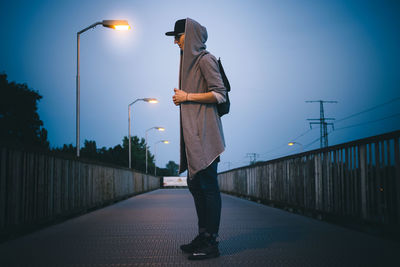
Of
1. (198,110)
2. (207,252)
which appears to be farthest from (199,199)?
(198,110)

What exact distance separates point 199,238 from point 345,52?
429ft

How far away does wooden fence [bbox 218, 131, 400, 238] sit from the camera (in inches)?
164

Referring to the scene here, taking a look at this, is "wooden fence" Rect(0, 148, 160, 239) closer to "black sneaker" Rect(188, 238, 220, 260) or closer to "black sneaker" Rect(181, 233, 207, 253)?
"black sneaker" Rect(181, 233, 207, 253)

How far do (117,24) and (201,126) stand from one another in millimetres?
7833

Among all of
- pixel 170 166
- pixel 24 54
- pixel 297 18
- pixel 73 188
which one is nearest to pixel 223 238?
pixel 73 188

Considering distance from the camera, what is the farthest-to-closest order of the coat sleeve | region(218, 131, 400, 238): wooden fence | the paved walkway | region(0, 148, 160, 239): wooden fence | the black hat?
region(0, 148, 160, 239): wooden fence, region(218, 131, 400, 238): wooden fence, the black hat, the coat sleeve, the paved walkway

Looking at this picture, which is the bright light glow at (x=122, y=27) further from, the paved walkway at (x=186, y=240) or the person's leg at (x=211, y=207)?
the person's leg at (x=211, y=207)

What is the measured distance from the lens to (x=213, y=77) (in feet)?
11.2

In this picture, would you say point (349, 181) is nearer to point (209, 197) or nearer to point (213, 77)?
point (209, 197)

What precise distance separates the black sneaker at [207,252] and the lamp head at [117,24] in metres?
8.20

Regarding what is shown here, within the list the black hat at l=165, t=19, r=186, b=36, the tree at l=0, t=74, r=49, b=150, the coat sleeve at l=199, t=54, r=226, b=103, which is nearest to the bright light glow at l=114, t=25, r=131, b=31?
the black hat at l=165, t=19, r=186, b=36

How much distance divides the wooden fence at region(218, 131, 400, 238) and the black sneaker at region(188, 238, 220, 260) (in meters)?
2.04

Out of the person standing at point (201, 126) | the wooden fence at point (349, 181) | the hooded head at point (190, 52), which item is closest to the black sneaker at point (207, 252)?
the person standing at point (201, 126)

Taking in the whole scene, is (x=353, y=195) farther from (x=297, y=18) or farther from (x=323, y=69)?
(x=323, y=69)
